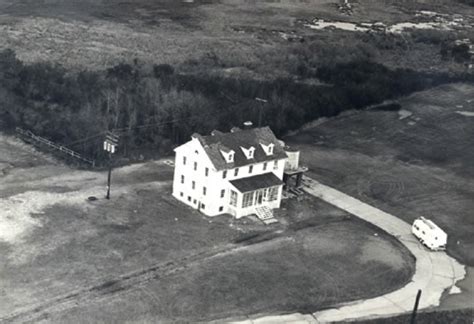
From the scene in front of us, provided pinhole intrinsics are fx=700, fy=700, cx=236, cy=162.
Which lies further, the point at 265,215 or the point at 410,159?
the point at 410,159

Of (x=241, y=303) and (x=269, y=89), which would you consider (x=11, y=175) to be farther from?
(x=269, y=89)

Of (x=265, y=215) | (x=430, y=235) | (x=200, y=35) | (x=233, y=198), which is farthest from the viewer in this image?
(x=200, y=35)

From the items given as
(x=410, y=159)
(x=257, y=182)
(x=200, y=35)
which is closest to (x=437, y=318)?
(x=257, y=182)

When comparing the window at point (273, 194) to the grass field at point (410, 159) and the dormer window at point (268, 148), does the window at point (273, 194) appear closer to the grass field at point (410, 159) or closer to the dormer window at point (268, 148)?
the dormer window at point (268, 148)

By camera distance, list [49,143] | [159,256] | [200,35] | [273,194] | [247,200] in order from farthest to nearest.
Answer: [200,35] → [49,143] → [273,194] → [247,200] → [159,256]

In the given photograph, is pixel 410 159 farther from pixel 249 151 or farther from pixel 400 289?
pixel 400 289

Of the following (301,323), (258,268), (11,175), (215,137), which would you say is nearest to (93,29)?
(11,175)
